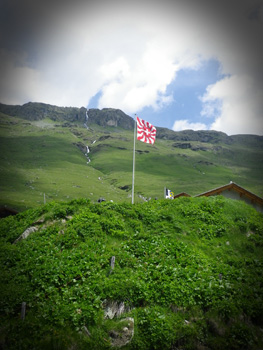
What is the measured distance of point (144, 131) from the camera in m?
31.8

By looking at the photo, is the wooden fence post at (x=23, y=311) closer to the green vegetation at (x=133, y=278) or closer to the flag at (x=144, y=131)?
the green vegetation at (x=133, y=278)

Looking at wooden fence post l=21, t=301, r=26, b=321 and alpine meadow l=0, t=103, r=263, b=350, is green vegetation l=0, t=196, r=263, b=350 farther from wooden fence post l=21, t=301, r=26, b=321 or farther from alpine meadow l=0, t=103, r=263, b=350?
wooden fence post l=21, t=301, r=26, b=321

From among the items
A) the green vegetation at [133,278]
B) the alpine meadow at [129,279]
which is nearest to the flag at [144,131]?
the alpine meadow at [129,279]

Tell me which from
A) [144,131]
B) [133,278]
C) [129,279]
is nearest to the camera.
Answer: [129,279]

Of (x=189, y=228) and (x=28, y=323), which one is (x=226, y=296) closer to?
(x=189, y=228)

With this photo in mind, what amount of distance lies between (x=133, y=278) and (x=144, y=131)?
2076 cm

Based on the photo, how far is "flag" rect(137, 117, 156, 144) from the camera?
31.2 meters

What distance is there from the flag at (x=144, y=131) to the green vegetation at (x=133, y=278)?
40.4ft

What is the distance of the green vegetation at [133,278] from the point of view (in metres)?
12.0

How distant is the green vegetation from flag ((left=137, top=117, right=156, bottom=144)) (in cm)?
1231

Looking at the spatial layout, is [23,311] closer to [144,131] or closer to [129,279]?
[129,279]

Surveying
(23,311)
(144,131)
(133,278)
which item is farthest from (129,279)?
(144,131)

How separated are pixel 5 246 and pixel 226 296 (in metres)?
14.1

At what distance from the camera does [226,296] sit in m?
14.3
